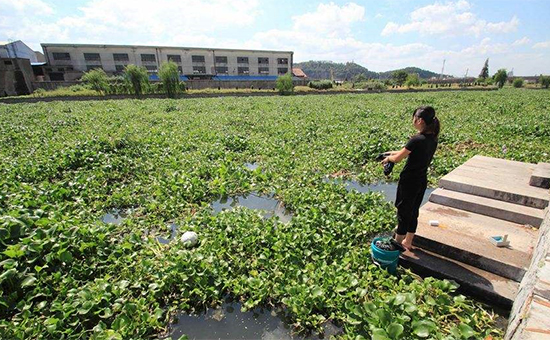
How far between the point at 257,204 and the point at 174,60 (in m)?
56.1

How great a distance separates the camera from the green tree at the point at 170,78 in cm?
3159

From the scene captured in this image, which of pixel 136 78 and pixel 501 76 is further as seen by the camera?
pixel 501 76

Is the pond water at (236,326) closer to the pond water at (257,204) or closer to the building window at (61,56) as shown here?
the pond water at (257,204)

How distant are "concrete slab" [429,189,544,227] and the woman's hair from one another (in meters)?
2.17

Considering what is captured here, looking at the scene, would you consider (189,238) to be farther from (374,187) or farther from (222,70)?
(222,70)

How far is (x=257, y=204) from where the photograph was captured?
5727 mm

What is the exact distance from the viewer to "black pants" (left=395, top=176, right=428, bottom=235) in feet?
11.1

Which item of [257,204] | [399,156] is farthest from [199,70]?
[399,156]

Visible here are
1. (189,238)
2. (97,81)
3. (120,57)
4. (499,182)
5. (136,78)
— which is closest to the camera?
(189,238)

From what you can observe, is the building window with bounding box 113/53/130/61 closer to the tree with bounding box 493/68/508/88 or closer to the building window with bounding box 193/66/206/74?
the building window with bounding box 193/66/206/74

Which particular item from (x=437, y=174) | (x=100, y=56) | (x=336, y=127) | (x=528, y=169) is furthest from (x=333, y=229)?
(x=100, y=56)

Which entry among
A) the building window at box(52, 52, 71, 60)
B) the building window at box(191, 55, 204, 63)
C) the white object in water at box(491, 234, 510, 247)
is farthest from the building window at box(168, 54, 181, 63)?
the white object in water at box(491, 234, 510, 247)

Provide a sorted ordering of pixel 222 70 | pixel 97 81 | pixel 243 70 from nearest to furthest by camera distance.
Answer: pixel 97 81 < pixel 222 70 < pixel 243 70

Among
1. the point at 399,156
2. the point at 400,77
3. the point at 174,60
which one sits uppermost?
the point at 174,60
